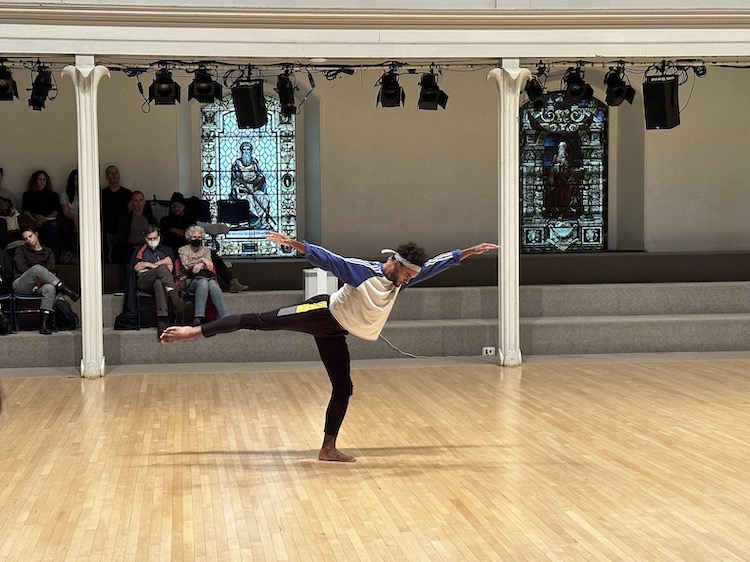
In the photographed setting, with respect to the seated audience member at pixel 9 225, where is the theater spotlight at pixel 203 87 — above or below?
above

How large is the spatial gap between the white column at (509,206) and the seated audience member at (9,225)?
5.12 m

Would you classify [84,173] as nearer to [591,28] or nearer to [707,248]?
[591,28]

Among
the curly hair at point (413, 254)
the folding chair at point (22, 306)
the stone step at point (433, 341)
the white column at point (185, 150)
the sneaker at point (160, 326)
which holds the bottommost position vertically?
the stone step at point (433, 341)

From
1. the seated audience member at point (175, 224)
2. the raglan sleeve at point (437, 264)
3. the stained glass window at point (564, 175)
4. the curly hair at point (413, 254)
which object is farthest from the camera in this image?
the stained glass window at point (564, 175)

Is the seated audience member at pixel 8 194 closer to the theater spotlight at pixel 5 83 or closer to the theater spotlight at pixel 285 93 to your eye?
the theater spotlight at pixel 5 83

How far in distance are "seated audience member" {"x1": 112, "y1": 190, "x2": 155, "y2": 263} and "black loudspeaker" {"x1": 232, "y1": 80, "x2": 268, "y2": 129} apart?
67.4 inches

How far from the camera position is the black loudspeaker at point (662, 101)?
1073cm

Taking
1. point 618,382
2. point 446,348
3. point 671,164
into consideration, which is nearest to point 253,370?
point 446,348

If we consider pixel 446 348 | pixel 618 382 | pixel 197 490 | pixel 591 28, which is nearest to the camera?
pixel 197 490

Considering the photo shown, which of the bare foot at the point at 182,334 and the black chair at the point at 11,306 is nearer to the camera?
the bare foot at the point at 182,334

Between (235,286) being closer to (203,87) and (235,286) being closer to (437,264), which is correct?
(203,87)

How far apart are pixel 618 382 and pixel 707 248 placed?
5628 millimetres

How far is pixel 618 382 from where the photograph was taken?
9.19m

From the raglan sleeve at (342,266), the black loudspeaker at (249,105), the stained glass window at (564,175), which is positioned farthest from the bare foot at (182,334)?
the stained glass window at (564,175)
